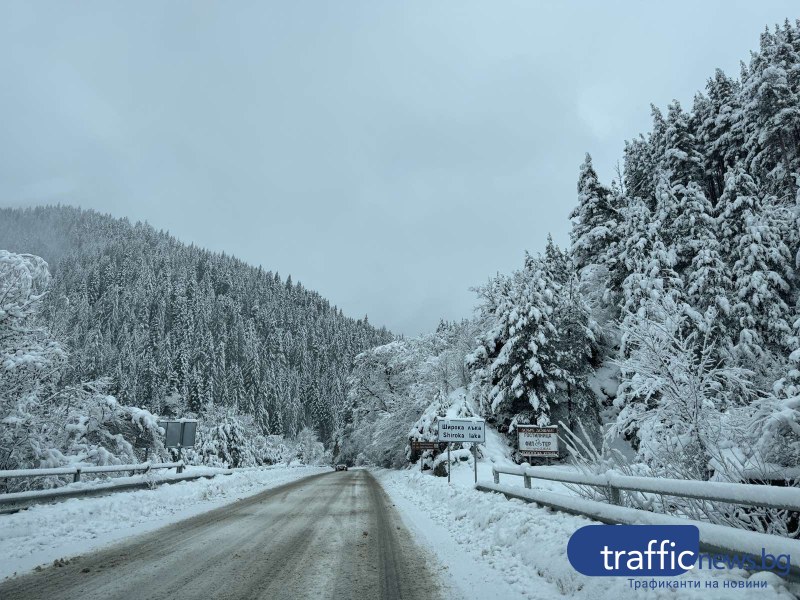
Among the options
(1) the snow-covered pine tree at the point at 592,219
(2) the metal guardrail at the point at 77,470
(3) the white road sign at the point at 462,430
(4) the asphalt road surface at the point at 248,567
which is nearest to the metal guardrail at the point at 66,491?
(2) the metal guardrail at the point at 77,470

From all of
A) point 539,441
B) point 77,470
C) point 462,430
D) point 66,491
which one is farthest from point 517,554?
point 77,470

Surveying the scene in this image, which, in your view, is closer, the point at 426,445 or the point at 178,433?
the point at 178,433

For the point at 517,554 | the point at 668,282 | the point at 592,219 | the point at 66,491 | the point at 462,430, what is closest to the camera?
the point at 517,554

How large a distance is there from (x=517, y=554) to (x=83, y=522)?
28.4 feet

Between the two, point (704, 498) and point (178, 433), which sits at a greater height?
point (178, 433)

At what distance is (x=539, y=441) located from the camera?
14906 mm

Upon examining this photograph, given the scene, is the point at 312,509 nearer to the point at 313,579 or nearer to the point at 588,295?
the point at 313,579

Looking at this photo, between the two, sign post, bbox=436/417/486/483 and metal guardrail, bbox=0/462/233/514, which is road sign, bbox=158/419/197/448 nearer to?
metal guardrail, bbox=0/462/233/514

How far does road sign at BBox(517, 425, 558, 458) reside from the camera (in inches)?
583

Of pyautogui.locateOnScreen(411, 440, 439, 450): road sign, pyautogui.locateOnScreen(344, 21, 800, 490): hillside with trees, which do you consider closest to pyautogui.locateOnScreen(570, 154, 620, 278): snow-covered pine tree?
pyautogui.locateOnScreen(344, 21, 800, 490): hillside with trees

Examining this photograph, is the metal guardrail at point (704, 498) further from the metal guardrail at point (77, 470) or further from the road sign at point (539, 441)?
the metal guardrail at point (77, 470)

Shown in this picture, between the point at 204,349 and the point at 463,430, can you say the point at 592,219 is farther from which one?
the point at 204,349

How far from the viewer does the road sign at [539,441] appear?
48.5 feet

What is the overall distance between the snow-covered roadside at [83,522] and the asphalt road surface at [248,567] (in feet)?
1.85
